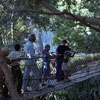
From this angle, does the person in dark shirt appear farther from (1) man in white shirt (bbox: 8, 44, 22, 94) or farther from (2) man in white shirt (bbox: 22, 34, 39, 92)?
(1) man in white shirt (bbox: 8, 44, 22, 94)

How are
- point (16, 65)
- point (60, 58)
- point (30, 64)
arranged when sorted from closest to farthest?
point (16, 65), point (30, 64), point (60, 58)

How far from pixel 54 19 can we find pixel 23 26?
1682mm

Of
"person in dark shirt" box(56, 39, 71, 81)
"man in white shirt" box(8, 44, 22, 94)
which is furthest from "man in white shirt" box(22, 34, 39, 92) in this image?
"person in dark shirt" box(56, 39, 71, 81)

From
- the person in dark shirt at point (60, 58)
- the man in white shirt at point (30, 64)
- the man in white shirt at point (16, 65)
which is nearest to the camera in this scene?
the man in white shirt at point (16, 65)

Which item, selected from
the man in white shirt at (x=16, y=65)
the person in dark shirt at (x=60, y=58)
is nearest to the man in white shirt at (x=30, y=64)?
the man in white shirt at (x=16, y=65)

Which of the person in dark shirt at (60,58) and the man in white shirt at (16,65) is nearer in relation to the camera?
the man in white shirt at (16,65)

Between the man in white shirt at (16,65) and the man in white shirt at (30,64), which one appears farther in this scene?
the man in white shirt at (30,64)

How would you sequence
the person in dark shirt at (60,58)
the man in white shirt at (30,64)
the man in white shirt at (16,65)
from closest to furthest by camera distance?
the man in white shirt at (16,65) → the man in white shirt at (30,64) → the person in dark shirt at (60,58)

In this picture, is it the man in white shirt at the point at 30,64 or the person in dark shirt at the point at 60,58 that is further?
the person in dark shirt at the point at 60,58

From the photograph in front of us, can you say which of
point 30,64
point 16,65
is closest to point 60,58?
point 30,64

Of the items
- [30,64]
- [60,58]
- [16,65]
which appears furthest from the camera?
[60,58]

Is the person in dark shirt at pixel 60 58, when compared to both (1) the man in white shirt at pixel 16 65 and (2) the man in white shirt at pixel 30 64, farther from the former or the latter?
(1) the man in white shirt at pixel 16 65

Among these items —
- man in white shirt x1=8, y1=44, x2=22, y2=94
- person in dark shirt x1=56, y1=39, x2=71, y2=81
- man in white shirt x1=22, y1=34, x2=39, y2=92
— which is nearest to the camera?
man in white shirt x1=8, y1=44, x2=22, y2=94

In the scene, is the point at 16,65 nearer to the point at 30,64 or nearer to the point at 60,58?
the point at 30,64
